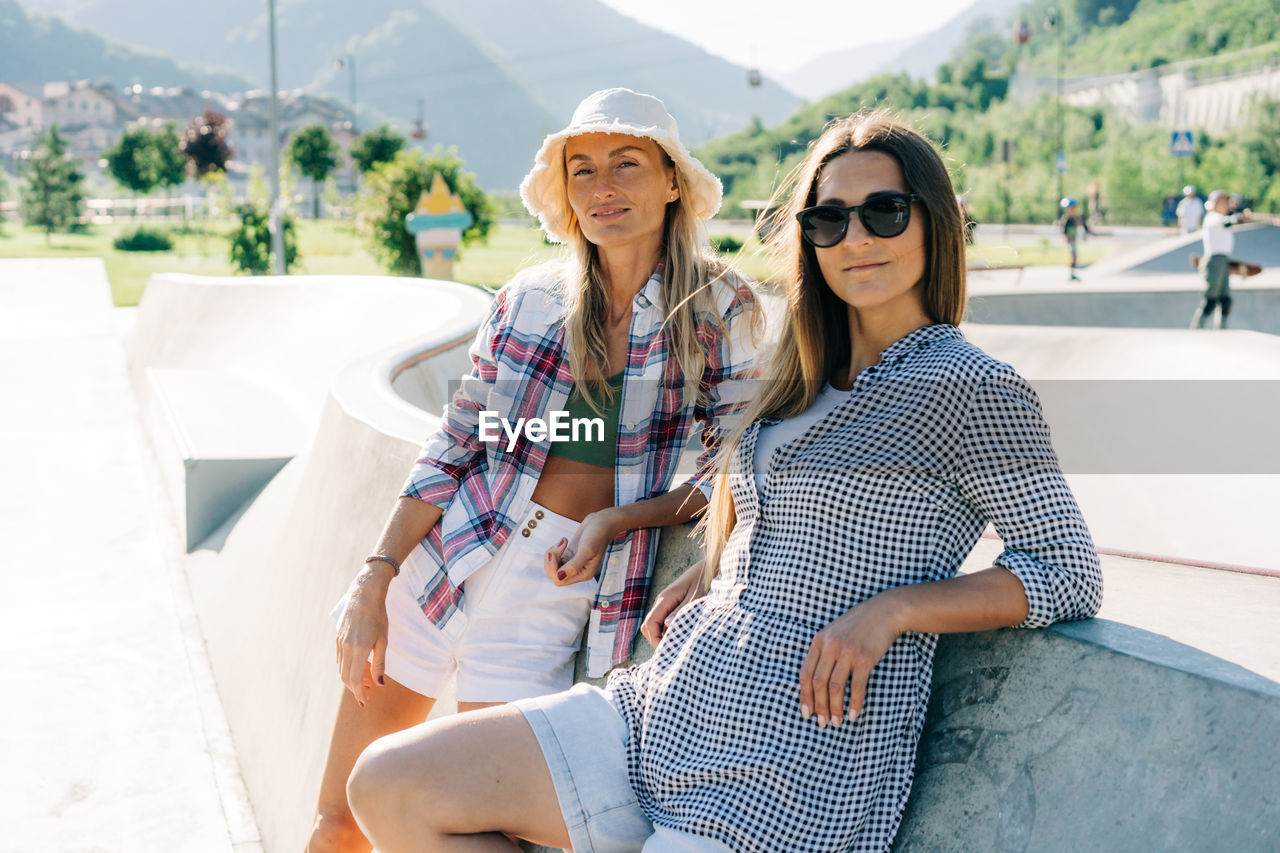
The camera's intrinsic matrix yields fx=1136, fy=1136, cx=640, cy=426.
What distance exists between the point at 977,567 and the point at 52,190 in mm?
53812

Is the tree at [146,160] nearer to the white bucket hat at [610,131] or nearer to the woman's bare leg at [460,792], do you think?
the white bucket hat at [610,131]

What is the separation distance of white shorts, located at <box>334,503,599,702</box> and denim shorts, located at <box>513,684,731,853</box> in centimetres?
62

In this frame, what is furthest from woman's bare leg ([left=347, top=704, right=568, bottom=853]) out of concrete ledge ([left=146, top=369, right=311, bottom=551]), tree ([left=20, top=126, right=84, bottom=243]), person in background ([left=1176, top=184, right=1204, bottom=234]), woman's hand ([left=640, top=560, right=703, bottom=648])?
tree ([left=20, top=126, right=84, bottom=243])

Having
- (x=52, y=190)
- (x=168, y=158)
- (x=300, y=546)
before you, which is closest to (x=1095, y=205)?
(x=52, y=190)

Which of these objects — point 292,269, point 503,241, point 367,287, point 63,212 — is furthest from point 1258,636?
point 63,212

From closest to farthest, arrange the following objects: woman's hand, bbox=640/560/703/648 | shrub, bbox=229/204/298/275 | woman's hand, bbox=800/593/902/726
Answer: woman's hand, bbox=800/593/902/726 → woman's hand, bbox=640/560/703/648 → shrub, bbox=229/204/298/275

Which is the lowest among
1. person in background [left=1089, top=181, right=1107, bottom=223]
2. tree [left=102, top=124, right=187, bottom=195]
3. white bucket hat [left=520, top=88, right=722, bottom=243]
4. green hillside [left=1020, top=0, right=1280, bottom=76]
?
white bucket hat [left=520, top=88, right=722, bottom=243]

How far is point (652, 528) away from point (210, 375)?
281 inches

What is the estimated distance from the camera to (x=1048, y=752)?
1745 mm

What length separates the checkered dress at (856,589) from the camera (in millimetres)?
1759

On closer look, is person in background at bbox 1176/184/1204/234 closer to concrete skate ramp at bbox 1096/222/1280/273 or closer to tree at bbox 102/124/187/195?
concrete skate ramp at bbox 1096/222/1280/273

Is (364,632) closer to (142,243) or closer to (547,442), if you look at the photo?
(547,442)

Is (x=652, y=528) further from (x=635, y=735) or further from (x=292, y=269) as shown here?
(x=292, y=269)

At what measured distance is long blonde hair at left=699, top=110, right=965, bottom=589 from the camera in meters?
2.01
